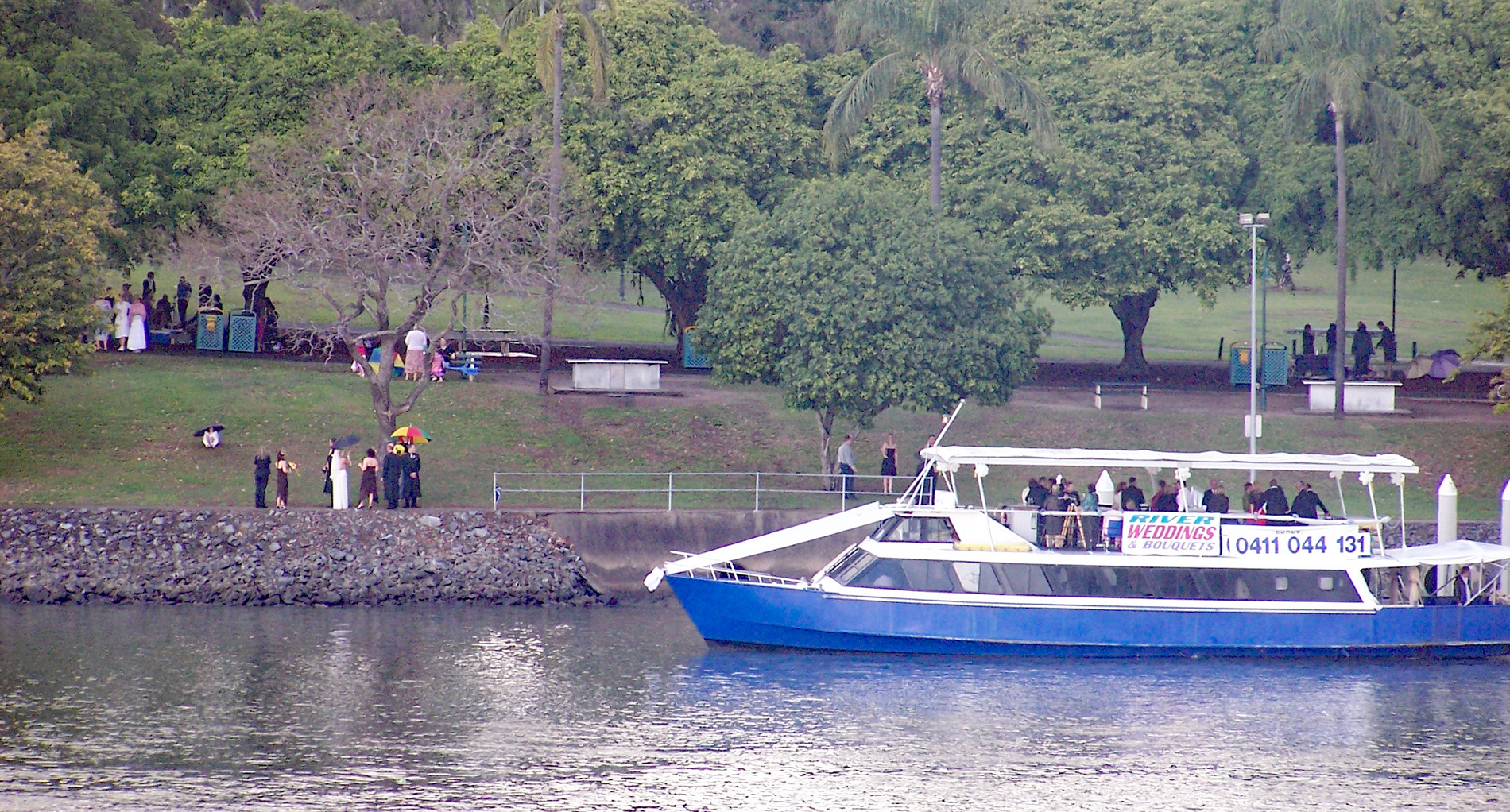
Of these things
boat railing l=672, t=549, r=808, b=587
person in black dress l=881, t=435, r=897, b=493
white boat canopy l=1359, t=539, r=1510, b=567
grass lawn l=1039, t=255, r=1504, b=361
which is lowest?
boat railing l=672, t=549, r=808, b=587

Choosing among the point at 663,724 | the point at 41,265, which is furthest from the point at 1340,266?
the point at 41,265

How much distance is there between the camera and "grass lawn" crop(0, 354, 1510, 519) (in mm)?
40594

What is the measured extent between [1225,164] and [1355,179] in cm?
426

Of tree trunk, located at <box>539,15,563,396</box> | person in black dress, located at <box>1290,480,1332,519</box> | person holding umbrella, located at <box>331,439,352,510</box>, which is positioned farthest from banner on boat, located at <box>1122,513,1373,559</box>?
tree trunk, located at <box>539,15,563,396</box>

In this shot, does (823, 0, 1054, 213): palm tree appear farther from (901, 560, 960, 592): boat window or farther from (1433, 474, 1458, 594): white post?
(901, 560, 960, 592): boat window

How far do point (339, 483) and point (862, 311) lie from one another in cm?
1368

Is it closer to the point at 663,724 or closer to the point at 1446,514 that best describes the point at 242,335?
the point at 663,724

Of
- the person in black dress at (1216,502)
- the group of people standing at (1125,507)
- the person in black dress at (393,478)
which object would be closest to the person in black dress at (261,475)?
the person in black dress at (393,478)

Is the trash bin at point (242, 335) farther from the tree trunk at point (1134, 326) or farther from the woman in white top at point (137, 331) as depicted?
the tree trunk at point (1134, 326)

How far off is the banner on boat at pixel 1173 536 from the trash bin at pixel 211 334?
31.5 m

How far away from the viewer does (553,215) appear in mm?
45344

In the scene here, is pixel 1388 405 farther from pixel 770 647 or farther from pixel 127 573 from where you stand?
pixel 127 573

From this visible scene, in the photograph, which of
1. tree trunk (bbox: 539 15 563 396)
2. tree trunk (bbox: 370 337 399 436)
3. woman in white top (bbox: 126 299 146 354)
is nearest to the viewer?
tree trunk (bbox: 370 337 399 436)

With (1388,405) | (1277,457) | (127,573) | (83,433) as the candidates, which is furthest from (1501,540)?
(83,433)
